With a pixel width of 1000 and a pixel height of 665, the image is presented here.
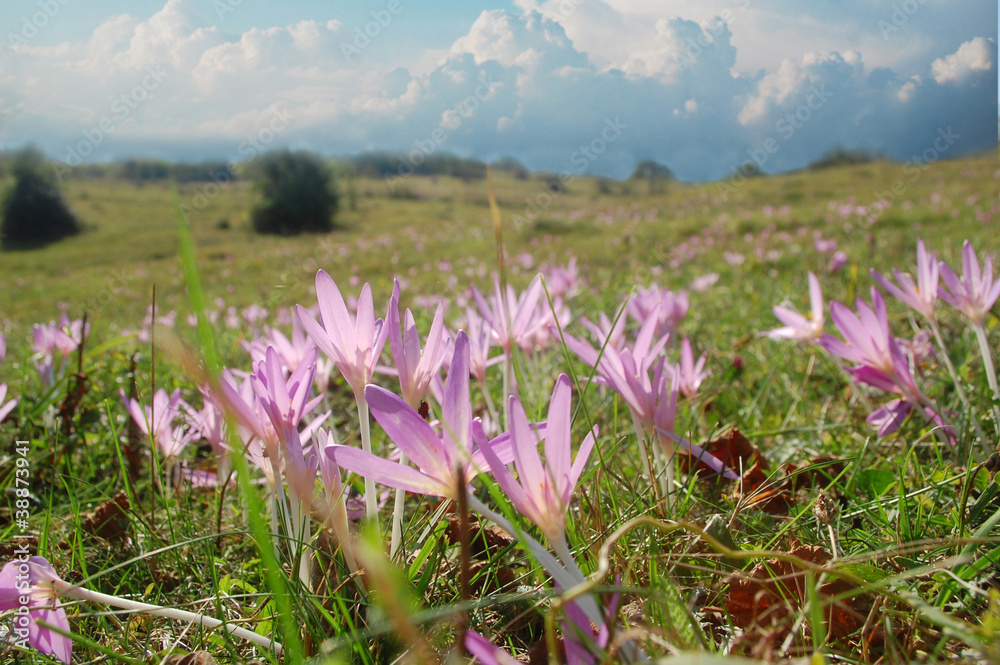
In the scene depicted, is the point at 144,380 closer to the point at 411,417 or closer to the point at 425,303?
the point at 425,303

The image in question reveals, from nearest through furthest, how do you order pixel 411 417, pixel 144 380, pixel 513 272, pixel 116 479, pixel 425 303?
pixel 411 417, pixel 116 479, pixel 144 380, pixel 425 303, pixel 513 272

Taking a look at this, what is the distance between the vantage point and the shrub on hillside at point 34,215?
30078 mm

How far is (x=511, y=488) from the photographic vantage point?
27.2 inches

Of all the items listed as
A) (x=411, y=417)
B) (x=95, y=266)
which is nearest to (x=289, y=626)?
(x=411, y=417)

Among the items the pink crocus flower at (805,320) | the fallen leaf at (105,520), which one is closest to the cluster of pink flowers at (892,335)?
→ the pink crocus flower at (805,320)

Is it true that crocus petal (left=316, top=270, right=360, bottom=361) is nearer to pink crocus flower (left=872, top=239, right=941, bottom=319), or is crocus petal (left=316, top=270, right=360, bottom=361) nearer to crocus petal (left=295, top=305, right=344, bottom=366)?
crocus petal (left=295, top=305, right=344, bottom=366)

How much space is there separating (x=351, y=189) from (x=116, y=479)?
42941 millimetres

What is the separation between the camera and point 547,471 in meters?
0.70

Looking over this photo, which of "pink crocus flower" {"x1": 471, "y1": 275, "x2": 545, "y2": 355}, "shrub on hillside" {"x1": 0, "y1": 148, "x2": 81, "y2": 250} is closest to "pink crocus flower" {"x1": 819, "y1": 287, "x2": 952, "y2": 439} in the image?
"pink crocus flower" {"x1": 471, "y1": 275, "x2": 545, "y2": 355}

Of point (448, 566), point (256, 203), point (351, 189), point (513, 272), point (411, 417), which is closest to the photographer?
point (411, 417)

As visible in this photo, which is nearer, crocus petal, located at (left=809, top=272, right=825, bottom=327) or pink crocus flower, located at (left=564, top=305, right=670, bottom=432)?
pink crocus flower, located at (left=564, top=305, right=670, bottom=432)

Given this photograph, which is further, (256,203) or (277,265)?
(256,203)

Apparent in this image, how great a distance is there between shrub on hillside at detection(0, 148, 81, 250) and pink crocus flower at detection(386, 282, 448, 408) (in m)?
36.7

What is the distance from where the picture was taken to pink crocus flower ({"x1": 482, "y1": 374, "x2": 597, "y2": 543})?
0.69 meters
